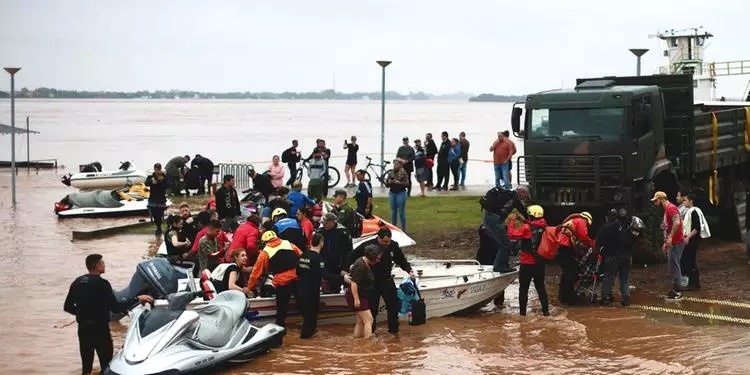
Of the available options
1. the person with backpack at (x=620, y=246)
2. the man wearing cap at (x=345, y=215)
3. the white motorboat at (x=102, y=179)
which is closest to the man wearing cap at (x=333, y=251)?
the man wearing cap at (x=345, y=215)

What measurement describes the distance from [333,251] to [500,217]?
315 cm

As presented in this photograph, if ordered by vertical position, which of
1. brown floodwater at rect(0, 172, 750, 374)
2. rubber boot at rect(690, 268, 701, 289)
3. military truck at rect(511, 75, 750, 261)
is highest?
military truck at rect(511, 75, 750, 261)

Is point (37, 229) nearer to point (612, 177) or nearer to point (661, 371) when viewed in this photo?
point (612, 177)

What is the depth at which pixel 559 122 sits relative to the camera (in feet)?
63.8

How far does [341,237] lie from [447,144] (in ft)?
53.6

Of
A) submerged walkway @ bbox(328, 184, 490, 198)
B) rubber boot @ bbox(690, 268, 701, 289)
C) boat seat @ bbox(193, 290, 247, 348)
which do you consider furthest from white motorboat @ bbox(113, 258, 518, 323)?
submerged walkway @ bbox(328, 184, 490, 198)

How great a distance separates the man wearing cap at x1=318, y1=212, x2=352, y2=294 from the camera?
1500 centimetres

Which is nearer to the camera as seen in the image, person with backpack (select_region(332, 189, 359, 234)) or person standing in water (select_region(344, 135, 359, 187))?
person with backpack (select_region(332, 189, 359, 234))

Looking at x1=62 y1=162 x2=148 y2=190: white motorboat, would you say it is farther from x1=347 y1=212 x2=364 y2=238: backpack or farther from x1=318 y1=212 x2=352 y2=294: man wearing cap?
x1=318 y1=212 x2=352 y2=294: man wearing cap

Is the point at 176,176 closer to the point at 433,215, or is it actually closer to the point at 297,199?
the point at 433,215

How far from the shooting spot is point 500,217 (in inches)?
665

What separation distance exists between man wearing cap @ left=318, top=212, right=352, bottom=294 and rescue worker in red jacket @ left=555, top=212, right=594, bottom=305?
135 inches

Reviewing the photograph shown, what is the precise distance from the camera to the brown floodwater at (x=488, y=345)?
13.1m

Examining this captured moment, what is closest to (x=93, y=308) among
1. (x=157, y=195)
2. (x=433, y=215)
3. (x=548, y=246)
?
(x=548, y=246)
